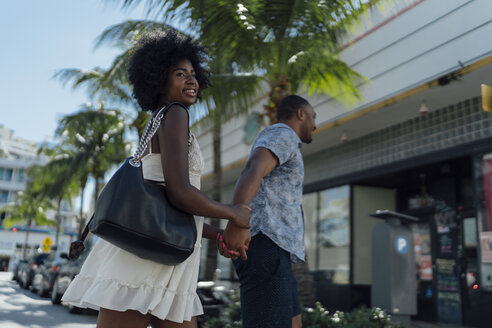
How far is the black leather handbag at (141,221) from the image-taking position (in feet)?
5.25

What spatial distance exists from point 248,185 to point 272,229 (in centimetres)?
33

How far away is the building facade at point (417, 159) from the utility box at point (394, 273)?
2.56 meters

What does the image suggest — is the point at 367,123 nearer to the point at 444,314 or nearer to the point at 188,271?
the point at 444,314

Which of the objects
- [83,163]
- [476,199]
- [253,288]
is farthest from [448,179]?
[83,163]

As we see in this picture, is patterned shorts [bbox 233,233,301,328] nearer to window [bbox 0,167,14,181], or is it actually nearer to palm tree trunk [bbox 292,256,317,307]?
palm tree trunk [bbox 292,256,317,307]

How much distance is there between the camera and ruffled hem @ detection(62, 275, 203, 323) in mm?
1704

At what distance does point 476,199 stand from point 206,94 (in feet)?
15.4

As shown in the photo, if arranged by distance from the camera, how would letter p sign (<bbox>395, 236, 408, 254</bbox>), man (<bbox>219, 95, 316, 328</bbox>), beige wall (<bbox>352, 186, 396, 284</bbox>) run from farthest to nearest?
beige wall (<bbox>352, 186, 396, 284</bbox>)
letter p sign (<bbox>395, 236, 408, 254</bbox>)
man (<bbox>219, 95, 316, 328</bbox>)

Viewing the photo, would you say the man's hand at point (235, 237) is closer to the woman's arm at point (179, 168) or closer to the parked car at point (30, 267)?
the woman's arm at point (179, 168)

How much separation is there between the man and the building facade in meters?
4.88

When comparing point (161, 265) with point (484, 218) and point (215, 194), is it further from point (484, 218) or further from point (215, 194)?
point (215, 194)

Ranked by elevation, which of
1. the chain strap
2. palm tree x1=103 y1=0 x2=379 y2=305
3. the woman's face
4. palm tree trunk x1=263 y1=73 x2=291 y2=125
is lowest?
the chain strap

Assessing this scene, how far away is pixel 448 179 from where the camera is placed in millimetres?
9281

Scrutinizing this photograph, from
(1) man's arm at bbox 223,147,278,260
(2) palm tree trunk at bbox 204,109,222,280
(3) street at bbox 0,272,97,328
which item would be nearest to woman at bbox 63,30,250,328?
(1) man's arm at bbox 223,147,278,260
